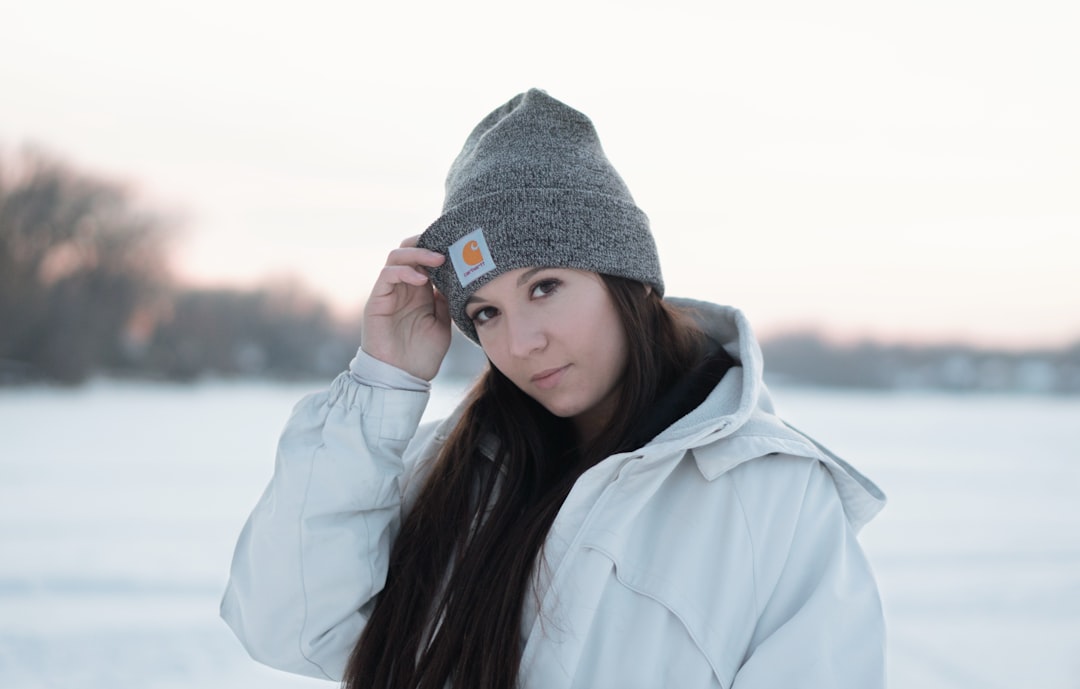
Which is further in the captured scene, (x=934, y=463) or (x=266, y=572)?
(x=934, y=463)

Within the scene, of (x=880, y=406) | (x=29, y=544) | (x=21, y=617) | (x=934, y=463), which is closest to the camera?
(x=21, y=617)

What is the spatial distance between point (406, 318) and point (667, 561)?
28.7 inches

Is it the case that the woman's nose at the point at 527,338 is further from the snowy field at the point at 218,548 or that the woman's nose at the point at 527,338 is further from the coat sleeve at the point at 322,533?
the snowy field at the point at 218,548

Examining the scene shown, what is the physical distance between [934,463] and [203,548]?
5.97 metres

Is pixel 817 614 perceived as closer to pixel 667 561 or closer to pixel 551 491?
pixel 667 561

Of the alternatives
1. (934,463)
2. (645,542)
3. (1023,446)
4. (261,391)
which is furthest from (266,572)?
(261,391)

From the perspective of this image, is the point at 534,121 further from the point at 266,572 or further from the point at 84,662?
the point at 84,662

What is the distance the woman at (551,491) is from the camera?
141cm

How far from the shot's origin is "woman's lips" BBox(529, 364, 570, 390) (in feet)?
5.47

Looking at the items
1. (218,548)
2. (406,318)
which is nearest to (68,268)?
(218,548)

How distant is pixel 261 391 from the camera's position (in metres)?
13.3

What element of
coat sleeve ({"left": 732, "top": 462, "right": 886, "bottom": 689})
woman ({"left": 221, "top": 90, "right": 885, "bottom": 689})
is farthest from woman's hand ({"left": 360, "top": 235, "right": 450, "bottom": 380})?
coat sleeve ({"left": 732, "top": 462, "right": 886, "bottom": 689})

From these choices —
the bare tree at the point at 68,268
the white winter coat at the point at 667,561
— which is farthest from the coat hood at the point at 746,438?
the bare tree at the point at 68,268

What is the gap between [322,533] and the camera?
5.36 feet
